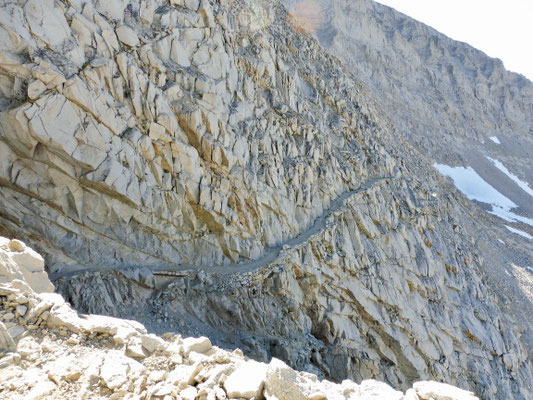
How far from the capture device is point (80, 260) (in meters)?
15.6

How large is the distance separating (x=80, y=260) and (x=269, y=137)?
44.3ft

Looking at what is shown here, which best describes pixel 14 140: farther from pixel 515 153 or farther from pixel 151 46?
pixel 515 153

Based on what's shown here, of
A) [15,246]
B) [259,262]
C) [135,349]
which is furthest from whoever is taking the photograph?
[259,262]

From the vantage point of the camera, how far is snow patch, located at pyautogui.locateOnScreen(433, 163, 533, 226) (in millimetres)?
59750

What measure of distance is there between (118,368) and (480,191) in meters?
67.3

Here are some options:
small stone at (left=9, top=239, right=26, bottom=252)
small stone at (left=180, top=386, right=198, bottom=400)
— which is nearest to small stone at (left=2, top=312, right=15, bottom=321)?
small stone at (left=9, top=239, right=26, bottom=252)

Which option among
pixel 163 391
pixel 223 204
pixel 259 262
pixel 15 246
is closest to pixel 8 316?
pixel 15 246

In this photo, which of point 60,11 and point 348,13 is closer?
point 60,11

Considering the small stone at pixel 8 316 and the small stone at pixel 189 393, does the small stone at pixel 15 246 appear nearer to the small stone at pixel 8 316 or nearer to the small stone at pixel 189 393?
the small stone at pixel 8 316

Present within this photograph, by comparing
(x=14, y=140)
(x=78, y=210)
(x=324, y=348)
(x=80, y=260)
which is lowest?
(x=324, y=348)

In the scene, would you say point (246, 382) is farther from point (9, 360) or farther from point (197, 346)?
point (9, 360)

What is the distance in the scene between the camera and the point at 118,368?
22.1 feet

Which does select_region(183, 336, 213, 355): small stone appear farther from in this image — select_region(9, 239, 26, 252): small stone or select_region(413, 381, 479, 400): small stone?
select_region(9, 239, 26, 252): small stone

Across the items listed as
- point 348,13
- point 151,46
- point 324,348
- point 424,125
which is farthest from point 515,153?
point 151,46
